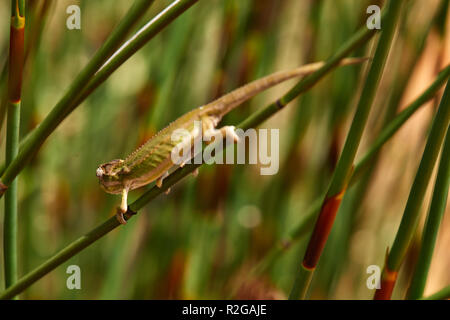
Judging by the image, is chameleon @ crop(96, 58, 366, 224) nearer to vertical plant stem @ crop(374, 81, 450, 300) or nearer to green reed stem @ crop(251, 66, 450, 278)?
green reed stem @ crop(251, 66, 450, 278)

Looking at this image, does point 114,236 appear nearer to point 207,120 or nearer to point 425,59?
point 207,120

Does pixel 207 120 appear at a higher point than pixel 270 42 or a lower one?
lower

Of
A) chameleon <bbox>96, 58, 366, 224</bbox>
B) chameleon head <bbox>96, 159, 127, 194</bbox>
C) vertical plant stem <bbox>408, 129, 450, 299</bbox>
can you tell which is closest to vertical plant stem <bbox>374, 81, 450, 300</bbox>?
vertical plant stem <bbox>408, 129, 450, 299</bbox>

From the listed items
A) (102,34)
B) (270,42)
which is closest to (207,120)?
(270,42)

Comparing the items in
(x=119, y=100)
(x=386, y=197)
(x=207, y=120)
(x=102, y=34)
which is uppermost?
(x=102, y=34)

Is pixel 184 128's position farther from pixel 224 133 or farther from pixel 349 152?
pixel 349 152
